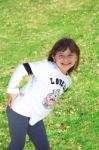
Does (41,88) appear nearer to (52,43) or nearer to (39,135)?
(39,135)

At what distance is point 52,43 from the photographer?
1441 centimetres

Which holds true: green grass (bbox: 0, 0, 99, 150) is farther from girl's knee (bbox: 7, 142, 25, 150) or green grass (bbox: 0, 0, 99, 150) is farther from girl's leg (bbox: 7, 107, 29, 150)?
girl's leg (bbox: 7, 107, 29, 150)

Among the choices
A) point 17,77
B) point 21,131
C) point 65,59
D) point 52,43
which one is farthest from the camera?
point 52,43

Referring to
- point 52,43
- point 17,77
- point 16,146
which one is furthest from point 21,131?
point 52,43

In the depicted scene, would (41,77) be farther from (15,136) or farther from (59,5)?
(59,5)

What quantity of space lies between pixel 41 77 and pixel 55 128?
3150 mm

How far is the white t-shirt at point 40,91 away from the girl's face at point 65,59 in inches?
2.1

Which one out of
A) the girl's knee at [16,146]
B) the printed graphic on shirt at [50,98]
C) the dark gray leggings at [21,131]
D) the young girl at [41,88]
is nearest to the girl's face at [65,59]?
the young girl at [41,88]

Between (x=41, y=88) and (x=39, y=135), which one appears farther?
(x=39, y=135)

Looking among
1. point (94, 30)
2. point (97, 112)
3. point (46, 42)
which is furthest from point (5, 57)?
point (97, 112)

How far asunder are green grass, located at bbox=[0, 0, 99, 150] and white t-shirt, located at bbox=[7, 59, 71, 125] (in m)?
2.26

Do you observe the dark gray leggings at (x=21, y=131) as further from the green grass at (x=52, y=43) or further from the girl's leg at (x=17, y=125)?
the green grass at (x=52, y=43)

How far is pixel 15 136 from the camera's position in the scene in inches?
216

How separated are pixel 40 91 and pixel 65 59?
48 centimetres
